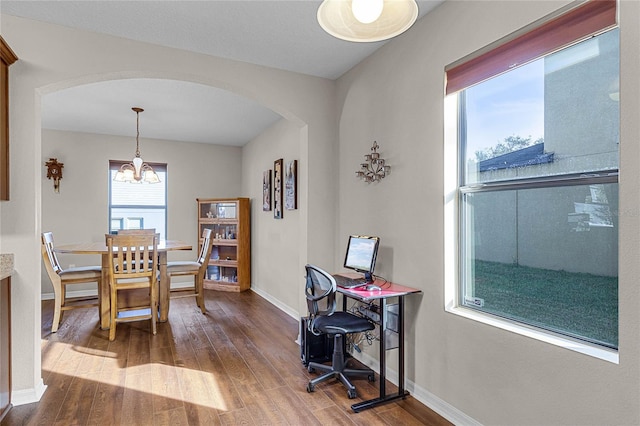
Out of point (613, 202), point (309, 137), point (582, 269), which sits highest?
point (309, 137)

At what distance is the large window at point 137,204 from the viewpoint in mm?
5781

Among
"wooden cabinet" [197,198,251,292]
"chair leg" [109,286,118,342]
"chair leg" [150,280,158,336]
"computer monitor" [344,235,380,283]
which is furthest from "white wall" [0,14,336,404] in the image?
"wooden cabinet" [197,198,251,292]

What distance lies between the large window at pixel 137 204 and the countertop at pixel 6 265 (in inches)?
147

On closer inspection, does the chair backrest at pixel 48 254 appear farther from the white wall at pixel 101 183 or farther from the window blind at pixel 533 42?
the window blind at pixel 533 42

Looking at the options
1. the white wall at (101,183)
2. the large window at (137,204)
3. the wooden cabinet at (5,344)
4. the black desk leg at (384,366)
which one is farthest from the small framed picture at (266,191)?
the wooden cabinet at (5,344)

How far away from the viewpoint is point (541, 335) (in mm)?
1760

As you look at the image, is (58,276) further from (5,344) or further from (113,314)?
(5,344)

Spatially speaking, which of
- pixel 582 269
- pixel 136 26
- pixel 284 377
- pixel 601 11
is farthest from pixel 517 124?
pixel 136 26

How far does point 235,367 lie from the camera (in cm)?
293

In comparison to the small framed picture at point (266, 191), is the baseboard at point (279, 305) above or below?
below

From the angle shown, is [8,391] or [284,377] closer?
[8,391]

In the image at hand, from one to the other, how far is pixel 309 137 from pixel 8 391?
2908 mm

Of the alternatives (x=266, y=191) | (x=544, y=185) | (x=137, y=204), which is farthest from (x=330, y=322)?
(x=137, y=204)

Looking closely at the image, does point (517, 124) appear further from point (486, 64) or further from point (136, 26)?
point (136, 26)
